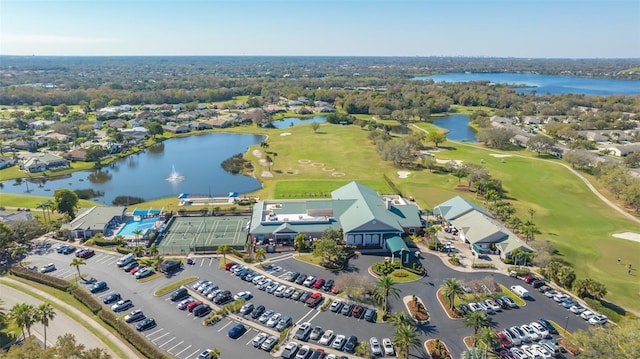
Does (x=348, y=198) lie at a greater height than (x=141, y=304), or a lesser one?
greater

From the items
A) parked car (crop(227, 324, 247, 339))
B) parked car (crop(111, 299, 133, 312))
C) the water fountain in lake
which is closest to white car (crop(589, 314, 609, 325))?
parked car (crop(227, 324, 247, 339))

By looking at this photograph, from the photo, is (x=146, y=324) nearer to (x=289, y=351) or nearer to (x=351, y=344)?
(x=289, y=351)

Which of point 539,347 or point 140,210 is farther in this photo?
point 140,210

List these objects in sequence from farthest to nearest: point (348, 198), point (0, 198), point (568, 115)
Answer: point (568, 115)
point (0, 198)
point (348, 198)

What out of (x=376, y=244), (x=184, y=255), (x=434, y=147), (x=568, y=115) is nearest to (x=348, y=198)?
(x=376, y=244)

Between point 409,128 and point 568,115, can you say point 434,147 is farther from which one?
point 568,115

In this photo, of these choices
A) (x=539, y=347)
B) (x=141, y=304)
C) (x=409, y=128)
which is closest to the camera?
(x=539, y=347)

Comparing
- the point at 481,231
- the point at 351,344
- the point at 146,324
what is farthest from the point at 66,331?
the point at 481,231

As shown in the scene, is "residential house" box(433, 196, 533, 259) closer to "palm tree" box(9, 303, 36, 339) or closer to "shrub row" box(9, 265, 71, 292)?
"palm tree" box(9, 303, 36, 339)
